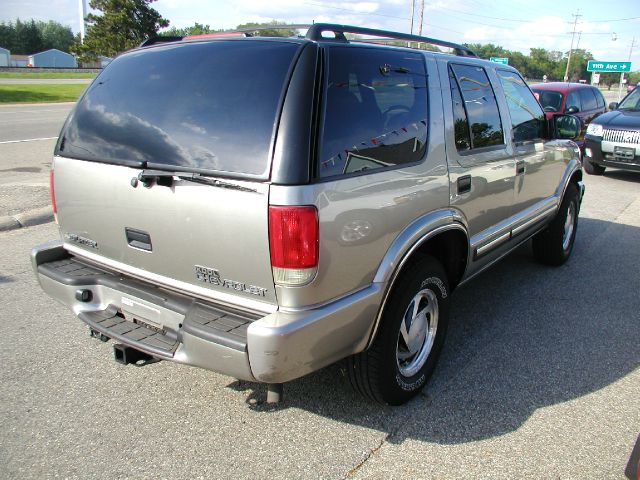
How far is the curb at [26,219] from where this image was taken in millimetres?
6262

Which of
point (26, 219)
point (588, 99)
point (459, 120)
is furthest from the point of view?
point (588, 99)

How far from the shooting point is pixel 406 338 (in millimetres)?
3092

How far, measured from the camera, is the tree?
1938 inches

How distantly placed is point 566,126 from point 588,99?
31.3ft

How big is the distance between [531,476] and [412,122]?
74.7 inches

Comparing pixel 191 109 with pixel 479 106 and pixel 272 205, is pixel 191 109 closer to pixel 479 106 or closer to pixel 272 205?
pixel 272 205

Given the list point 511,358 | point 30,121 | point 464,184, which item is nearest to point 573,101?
point 511,358

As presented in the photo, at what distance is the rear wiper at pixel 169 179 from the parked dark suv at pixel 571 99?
11089mm

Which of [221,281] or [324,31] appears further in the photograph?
[324,31]

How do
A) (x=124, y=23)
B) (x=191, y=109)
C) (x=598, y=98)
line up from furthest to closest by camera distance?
(x=124, y=23) → (x=598, y=98) → (x=191, y=109)

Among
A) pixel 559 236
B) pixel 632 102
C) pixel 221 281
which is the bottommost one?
pixel 559 236

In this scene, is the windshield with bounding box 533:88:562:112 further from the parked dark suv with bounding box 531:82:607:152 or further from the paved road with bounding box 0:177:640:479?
the paved road with bounding box 0:177:640:479

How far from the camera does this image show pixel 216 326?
2.40 m

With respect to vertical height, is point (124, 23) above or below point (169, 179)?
above
